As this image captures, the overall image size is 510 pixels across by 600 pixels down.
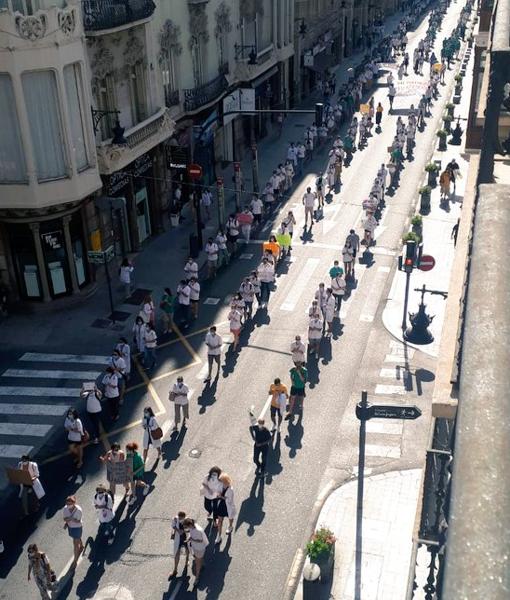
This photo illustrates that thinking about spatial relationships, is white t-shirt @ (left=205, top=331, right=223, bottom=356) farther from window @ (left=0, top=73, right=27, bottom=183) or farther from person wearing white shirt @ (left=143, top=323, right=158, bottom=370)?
window @ (left=0, top=73, right=27, bottom=183)

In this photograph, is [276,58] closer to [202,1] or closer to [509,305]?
[202,1]

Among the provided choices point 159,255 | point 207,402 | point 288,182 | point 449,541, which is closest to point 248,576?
point 207,402

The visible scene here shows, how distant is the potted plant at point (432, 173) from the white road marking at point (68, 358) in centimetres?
1985

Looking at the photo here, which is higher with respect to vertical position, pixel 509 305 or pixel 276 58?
pixel 509 305

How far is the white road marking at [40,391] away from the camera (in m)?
21.1

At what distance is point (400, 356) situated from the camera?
22.3 metres

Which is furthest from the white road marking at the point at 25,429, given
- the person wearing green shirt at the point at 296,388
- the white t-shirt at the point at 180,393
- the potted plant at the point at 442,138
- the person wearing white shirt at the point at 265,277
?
the potted plant at the point at 442,138

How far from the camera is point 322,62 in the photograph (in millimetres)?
61969

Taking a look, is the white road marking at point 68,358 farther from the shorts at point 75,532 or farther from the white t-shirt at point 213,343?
the shorts at point 75,532

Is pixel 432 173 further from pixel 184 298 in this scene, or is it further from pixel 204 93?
pixel 184 298

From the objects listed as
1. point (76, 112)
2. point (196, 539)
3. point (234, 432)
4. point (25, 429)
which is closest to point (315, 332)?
point (234, 432)

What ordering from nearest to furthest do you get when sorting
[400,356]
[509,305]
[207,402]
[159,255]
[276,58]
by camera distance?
[509,305], [207,402], [400,356], [159,255], [276,58]

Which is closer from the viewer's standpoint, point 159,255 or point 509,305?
point 509,305

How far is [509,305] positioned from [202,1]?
33.6m
